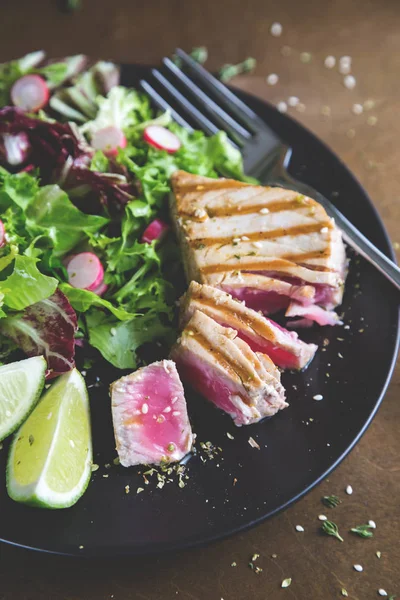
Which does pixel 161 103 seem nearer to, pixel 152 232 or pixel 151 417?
pixel 152 232

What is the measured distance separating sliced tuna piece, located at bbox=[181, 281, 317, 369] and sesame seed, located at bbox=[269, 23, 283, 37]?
329 centimetres

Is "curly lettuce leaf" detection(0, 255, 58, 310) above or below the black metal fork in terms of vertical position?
below

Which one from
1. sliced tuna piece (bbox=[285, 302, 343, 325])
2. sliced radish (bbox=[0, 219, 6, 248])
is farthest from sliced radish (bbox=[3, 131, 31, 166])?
sliced tuna piece (bbox=[285, 302, 343, 325])

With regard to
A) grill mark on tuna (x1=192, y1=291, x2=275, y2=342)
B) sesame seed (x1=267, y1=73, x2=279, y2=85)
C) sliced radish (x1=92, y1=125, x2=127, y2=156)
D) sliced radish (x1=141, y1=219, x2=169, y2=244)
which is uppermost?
sesame seed (x1=267, y1=73, x2=279, y2=85)

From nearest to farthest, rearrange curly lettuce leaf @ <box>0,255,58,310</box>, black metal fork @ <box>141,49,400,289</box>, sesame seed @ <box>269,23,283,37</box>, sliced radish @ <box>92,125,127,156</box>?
curly lettuce leaf @ <box>0,255,58,310</box> → sliced radish @ <box>92,125,127,156</box> → black metal fork @ <box>141,49,400,289</box> → sesame seed @ <box>269,23,283,37</box>

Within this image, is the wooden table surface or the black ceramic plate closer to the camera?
the black ceramic plate

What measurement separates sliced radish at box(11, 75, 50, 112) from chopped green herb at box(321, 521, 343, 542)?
3.35m

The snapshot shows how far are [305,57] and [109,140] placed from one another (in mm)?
2330

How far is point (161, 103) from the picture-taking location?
4.84m

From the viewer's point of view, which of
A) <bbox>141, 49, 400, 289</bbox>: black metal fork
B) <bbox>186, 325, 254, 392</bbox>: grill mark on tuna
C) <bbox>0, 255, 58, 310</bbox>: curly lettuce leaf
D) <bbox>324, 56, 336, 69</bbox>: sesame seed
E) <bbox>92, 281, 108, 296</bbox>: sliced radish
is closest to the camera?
<bbox>186, 325, 254, 392</bbox>: grill mark on tuna

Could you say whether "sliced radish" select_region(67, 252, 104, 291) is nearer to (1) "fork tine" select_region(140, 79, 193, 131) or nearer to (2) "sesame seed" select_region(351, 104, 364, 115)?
(1) "fork tine" select_region(140, 79, 193, 131)

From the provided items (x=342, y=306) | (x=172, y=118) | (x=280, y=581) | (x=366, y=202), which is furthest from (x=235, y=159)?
(x=280, y=581)

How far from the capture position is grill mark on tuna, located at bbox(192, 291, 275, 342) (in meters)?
3.54

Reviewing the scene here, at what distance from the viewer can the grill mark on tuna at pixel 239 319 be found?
11.6ft
